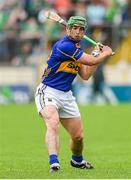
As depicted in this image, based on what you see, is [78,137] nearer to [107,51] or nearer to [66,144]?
[107,51]

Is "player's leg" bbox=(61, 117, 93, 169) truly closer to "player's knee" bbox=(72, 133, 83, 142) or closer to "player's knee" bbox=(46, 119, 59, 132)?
"player's knee" bbox=(72, 133, 83, 142)

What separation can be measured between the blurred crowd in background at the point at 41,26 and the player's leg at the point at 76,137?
14.5 meters

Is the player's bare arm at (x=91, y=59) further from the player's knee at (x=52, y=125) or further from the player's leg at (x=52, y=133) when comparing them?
the player's knee at (x=52, y=125)

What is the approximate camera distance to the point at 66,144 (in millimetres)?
16031

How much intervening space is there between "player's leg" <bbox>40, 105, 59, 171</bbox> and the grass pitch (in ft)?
0.66

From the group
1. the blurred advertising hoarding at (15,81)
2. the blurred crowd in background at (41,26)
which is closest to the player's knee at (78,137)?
the blurred crowd in background at (41,26)

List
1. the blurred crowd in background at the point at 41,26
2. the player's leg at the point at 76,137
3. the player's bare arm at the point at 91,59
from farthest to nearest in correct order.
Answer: the blurred crowd in background at the point at 41,26 < the player's leg at the point at 76,137 < the player's bare arm at the point at 91,59

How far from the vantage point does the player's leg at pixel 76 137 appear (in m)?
11.0

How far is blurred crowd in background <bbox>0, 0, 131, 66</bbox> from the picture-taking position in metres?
26.3

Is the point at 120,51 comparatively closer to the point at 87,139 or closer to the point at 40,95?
the point at 87,139

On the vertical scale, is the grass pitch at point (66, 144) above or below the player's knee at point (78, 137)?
below

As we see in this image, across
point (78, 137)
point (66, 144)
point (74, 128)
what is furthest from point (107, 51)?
point (66, 144)

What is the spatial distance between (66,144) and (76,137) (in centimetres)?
490

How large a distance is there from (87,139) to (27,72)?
966 cm
